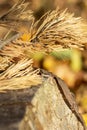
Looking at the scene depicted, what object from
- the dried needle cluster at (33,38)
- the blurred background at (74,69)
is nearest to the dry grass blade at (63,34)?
the dried needle cluster at (33,38)

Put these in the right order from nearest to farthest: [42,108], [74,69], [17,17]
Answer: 1. [42,108]
2. [17,17]
3. [74,69]

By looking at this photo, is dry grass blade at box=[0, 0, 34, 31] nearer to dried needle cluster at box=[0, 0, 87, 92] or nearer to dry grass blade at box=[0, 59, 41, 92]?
dried needle cluster at box=[0, 0, 87, 92]

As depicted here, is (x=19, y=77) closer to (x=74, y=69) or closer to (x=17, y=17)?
(x=17, y=17)

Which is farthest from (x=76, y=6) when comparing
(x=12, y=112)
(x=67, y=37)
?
(x=12, y=112)

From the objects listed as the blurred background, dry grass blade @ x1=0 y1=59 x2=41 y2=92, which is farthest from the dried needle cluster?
the blurred background

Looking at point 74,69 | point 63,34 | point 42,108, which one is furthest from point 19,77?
point 74,69

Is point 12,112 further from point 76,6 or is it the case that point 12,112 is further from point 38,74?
point 76,6
